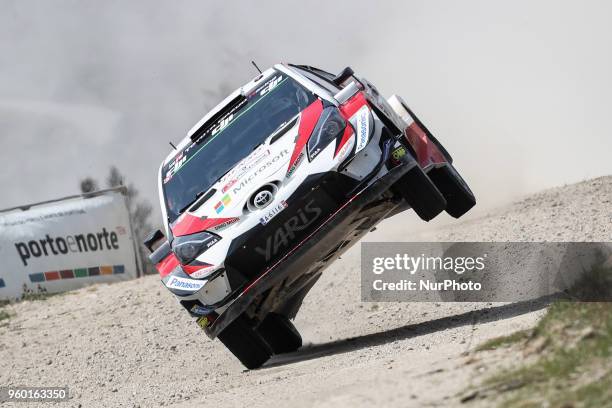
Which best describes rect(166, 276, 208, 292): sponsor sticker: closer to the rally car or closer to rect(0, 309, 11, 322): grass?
the rally car

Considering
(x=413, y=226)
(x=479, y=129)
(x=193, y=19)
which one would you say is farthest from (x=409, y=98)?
(x=193, y=19)

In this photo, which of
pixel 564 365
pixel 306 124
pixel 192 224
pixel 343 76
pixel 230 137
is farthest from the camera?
pixel 343 76

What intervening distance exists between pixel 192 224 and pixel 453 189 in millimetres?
2454

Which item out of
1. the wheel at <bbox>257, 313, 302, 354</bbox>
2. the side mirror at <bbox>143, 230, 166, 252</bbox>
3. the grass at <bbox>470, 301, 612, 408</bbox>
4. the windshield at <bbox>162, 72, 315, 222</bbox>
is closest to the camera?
the grass at <bbox>470, 301, 612, 408</bbox>

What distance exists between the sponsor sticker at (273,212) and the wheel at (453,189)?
1.92 metres

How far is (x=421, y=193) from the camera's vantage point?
8117 mm

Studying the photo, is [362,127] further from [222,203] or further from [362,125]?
[222,203]

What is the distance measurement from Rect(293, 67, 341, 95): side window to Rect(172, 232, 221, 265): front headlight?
62.4 inches

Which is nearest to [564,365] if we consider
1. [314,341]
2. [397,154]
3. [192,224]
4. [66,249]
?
[397,154]

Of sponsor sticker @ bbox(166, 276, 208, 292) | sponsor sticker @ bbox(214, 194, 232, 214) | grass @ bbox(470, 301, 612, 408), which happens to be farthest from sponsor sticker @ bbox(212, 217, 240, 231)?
grass @ bbox(470, 301, 612, 408)

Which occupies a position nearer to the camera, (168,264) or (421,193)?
(421,193)

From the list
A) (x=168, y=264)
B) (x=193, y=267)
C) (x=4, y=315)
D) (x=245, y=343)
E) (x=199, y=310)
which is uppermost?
(x=4, y=315)

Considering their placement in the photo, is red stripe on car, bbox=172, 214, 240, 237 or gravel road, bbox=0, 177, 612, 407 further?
red stripe on car, bbox=172, 214, 240, 237

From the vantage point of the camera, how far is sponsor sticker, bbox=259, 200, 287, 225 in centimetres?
786
